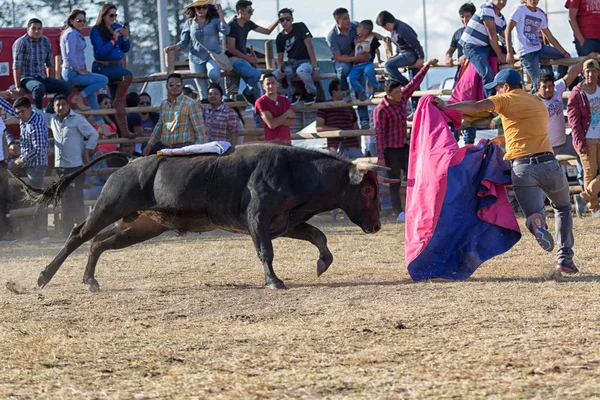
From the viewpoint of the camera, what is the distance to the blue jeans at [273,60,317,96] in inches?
602

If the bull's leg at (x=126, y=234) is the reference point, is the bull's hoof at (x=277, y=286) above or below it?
below

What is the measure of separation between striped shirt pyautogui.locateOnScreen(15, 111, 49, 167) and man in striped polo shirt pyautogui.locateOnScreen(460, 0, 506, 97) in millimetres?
5656

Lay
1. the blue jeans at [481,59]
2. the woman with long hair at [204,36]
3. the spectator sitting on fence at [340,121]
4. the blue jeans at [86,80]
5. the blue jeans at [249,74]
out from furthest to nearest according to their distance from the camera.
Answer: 1. the spectator sitting on fence at [340,121]
2. the blue jeans at [249,74]
3. the woman with long hair at [204,36]
4. the blue jeans at [86,80]
5. the blue jeans at [481,59]

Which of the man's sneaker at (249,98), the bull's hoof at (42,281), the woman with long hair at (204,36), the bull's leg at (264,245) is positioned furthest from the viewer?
the man's sneaker at (249,98)

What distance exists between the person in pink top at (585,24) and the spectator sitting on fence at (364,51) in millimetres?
2799

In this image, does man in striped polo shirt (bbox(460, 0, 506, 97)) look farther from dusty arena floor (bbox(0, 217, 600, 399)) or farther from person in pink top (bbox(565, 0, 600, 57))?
dusty arena floor (bbox(0, 217, 600, 399))

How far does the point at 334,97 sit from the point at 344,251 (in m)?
4.57

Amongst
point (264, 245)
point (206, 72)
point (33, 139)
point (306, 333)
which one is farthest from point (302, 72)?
point (306, 333)

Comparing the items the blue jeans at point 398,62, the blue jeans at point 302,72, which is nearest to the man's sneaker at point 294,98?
the blue jeans at point 302,72

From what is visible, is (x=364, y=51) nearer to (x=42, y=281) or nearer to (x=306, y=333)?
(x=42, y=281)

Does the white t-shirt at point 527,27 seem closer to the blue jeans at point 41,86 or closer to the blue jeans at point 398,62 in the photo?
the blue jeans at point 398,62

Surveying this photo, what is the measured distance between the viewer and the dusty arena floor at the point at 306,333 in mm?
5066

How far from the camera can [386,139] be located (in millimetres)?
14109

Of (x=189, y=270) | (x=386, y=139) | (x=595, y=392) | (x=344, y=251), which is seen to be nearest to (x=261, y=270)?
(x=189, y=270)
